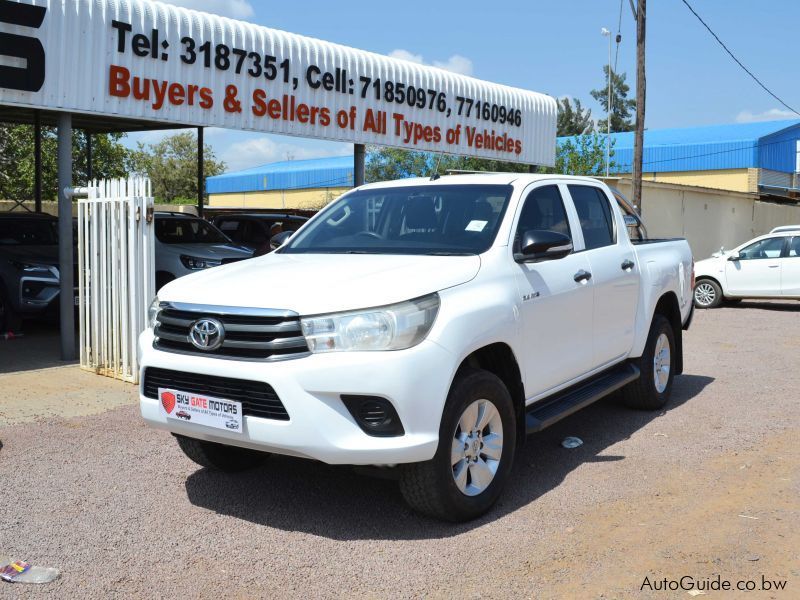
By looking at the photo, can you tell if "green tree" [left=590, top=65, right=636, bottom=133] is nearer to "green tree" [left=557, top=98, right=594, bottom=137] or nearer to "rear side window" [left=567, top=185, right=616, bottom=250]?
"green tree" [left=557, top=98, right=594, bottom=137]

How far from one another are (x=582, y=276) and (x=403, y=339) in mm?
2096

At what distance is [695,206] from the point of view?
2803cm

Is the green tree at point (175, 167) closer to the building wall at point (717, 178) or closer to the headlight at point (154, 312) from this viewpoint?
the building wall at point (717, 178)

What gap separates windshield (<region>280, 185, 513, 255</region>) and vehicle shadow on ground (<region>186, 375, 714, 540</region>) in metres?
1.45

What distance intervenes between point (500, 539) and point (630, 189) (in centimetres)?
2067

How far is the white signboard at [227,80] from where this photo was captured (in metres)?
9.43

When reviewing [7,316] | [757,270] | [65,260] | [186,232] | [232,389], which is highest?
[186,232]

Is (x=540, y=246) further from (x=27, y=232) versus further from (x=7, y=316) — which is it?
(x=27, y=232)

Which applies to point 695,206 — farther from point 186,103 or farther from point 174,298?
point 174,298

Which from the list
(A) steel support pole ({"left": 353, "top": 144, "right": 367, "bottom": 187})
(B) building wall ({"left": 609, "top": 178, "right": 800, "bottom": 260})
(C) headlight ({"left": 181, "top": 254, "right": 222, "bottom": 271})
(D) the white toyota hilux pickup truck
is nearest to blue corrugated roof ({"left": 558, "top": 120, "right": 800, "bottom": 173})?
(B) building wall ({"left": 609, "top": 178, "right": 800, "bottom": 260})

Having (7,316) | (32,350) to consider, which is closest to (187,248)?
(7,316)

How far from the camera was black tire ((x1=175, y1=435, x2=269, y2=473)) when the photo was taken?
5.37 metres

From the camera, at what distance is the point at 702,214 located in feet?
93.7

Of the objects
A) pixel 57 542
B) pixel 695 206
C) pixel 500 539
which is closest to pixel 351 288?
pixel 500 539
